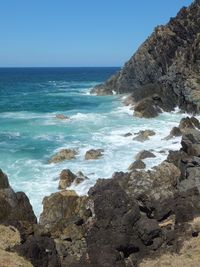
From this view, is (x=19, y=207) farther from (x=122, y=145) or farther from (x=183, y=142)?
(x=122, y=145)

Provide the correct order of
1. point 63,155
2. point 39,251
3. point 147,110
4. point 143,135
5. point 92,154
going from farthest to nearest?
point 147,110
point 143,135
point 63,155
point 92,154
point 39,251

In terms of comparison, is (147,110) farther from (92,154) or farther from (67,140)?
(92,154)

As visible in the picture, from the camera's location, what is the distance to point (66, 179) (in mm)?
30906

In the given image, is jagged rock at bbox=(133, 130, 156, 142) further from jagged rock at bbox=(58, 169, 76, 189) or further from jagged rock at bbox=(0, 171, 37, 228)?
jagged rock at bbox=(0, 171, 37, 228)

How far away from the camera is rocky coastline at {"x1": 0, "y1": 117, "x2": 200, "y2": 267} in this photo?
20.6 m

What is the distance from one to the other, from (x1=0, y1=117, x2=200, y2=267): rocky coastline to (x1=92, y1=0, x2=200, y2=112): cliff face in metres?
33.6

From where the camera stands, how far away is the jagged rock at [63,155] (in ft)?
121

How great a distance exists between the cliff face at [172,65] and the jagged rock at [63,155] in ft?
78.8

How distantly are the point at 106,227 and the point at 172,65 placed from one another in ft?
153

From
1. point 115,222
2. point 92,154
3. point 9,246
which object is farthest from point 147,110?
point 9,246

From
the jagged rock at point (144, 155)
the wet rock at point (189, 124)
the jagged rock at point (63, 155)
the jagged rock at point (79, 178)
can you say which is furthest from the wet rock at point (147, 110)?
the jagged rock at point (79, 178)

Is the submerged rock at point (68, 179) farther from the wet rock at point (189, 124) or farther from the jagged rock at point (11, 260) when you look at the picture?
the wet rock at point (189, 124)

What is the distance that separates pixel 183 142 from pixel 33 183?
11.3 m

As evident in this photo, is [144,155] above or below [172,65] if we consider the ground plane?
below
